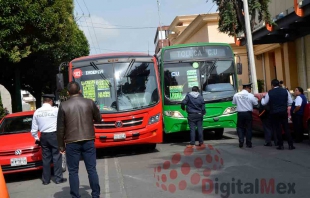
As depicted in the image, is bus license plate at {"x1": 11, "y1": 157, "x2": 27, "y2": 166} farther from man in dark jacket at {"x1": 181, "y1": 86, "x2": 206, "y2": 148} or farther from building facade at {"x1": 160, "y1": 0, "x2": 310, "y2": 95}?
building facade at {"x1": 160, "y1": 0, "x2": 310, "y2": 95}

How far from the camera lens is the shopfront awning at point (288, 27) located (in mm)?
20844

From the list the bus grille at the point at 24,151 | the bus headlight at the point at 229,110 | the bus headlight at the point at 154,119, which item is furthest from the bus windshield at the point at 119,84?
Result: the bus headlight at the point at 229,110

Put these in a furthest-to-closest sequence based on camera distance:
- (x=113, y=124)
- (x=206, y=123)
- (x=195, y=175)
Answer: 1. (x=206, y=123)
2. (x=113, y=124)
3. (x=195, y=175)

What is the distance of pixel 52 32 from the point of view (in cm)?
2130

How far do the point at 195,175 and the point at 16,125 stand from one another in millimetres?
5352

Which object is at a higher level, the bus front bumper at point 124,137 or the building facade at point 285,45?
the building facade at point 285,45

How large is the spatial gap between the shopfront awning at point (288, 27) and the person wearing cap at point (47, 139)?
14.1 meters

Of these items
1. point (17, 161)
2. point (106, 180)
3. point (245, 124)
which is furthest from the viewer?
point (245, 124)

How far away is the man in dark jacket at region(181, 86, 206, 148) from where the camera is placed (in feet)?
43.1

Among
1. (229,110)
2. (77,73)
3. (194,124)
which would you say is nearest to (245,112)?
(194,124)

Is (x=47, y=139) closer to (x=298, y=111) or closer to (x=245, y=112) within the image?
(x=245, y=112)

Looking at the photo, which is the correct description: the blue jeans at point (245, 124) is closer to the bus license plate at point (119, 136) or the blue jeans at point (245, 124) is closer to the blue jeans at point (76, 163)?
the bus license plate at point (119, 136)

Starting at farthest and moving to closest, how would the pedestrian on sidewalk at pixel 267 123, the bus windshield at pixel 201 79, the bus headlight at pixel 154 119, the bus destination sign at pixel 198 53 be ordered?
the bus destination sign at pixel 198 53
the bus windshield at pixel 201 79
the pedestrian on sidewalk at pixel 267 123
the bus headlight at pixel 154 119

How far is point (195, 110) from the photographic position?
13.2 metres
